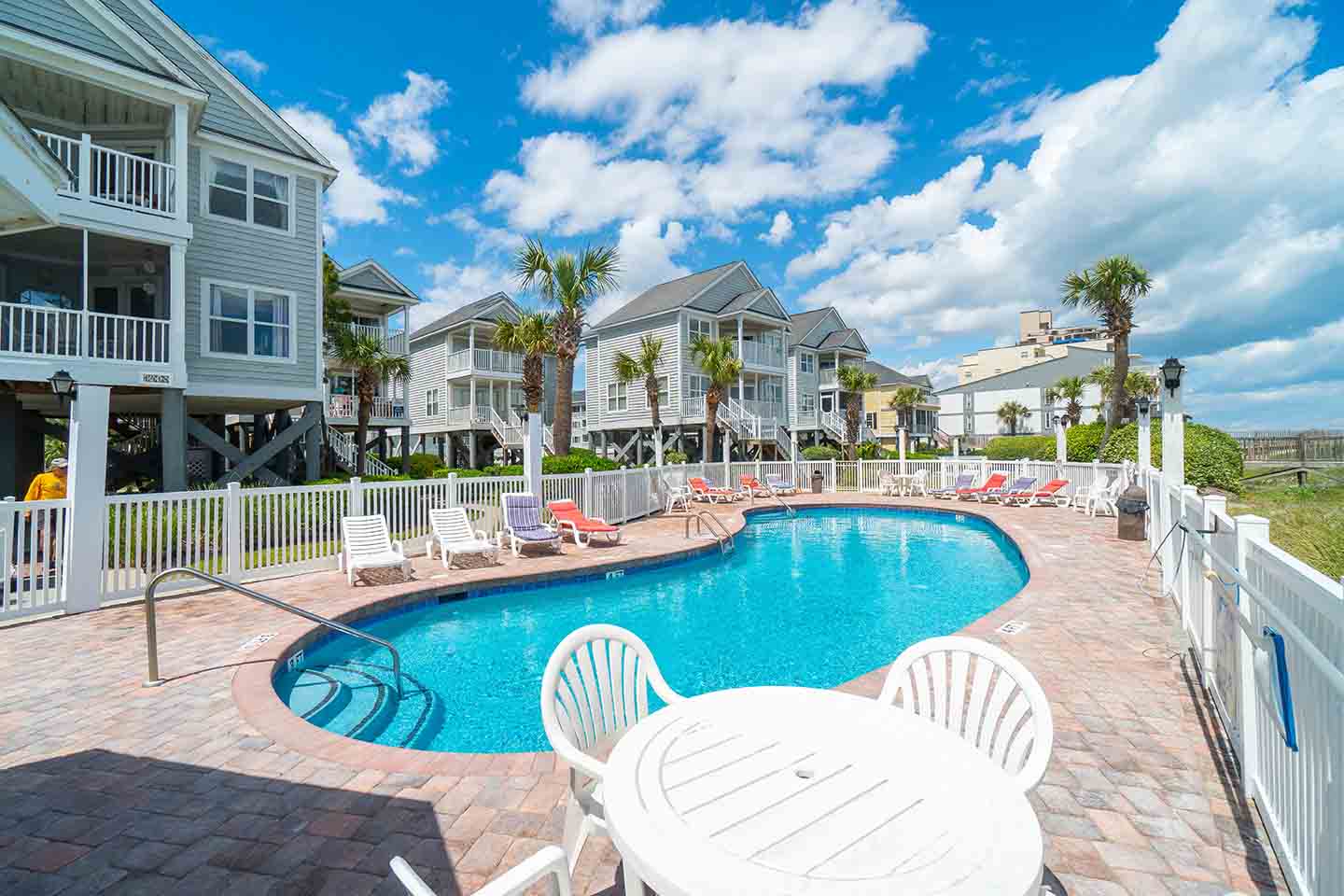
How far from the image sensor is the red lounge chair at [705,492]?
1944cm

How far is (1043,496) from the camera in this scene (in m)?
17.3

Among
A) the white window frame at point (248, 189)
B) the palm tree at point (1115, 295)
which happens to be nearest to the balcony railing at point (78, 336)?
the white window frame at point (248, 189)

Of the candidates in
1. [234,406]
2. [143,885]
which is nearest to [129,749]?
[143,885]

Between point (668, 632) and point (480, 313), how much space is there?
23.4 metres

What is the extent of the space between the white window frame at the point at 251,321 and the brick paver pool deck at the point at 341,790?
9.37 m

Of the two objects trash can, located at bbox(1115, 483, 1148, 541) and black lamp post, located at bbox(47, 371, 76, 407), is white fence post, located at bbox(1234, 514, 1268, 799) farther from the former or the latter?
black lamp post, located at bbox(47, 371, 76, 407)

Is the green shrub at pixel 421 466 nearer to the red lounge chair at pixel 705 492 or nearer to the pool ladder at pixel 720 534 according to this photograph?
the red lounge chair at pixel 705 492

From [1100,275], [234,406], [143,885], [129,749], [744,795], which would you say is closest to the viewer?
[744,795]

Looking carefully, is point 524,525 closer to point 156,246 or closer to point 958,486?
point 156,246

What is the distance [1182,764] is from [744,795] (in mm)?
3133

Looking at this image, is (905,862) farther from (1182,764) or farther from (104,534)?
(104,534)

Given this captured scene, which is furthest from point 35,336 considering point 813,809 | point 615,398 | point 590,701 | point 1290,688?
point 615,398

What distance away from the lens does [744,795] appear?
5.68 feet

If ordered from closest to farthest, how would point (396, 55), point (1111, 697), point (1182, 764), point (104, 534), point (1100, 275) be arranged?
point (1182, 764), point (1111, 697), point (104, 534), point (396, 55), point (1100, 275)
